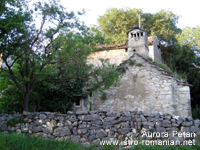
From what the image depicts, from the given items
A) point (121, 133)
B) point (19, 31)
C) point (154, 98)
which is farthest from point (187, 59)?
point (19, 31)

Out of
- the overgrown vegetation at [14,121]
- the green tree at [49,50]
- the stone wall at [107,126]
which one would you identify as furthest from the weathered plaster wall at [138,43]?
the overgrown vegetation at [14,121]

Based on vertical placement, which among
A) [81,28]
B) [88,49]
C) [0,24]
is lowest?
[88,49]

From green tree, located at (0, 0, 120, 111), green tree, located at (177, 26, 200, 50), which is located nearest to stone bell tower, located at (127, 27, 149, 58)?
green tree, located at (0, 0, 120, 111)

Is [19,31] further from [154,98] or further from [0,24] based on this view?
[154,98]

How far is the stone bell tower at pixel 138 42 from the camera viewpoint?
44.1 feet

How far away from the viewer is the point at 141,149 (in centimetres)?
587

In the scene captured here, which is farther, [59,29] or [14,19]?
[59,29]

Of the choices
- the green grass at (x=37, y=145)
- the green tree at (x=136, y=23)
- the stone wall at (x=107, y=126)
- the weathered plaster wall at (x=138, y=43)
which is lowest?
the green grass at (x=37, y=145)

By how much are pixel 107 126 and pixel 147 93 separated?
452cm

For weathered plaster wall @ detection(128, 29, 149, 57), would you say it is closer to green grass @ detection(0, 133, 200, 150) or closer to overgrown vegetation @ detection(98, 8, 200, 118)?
overgrown vegetation @ detection(98, 8, 200, 118)

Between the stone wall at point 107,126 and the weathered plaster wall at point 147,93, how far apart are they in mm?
3543

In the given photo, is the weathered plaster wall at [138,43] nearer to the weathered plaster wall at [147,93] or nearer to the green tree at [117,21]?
the weathered plaster wall at [147,93]

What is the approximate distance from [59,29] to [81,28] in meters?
1.10

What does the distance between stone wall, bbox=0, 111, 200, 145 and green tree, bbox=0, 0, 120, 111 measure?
1802 millimetres
